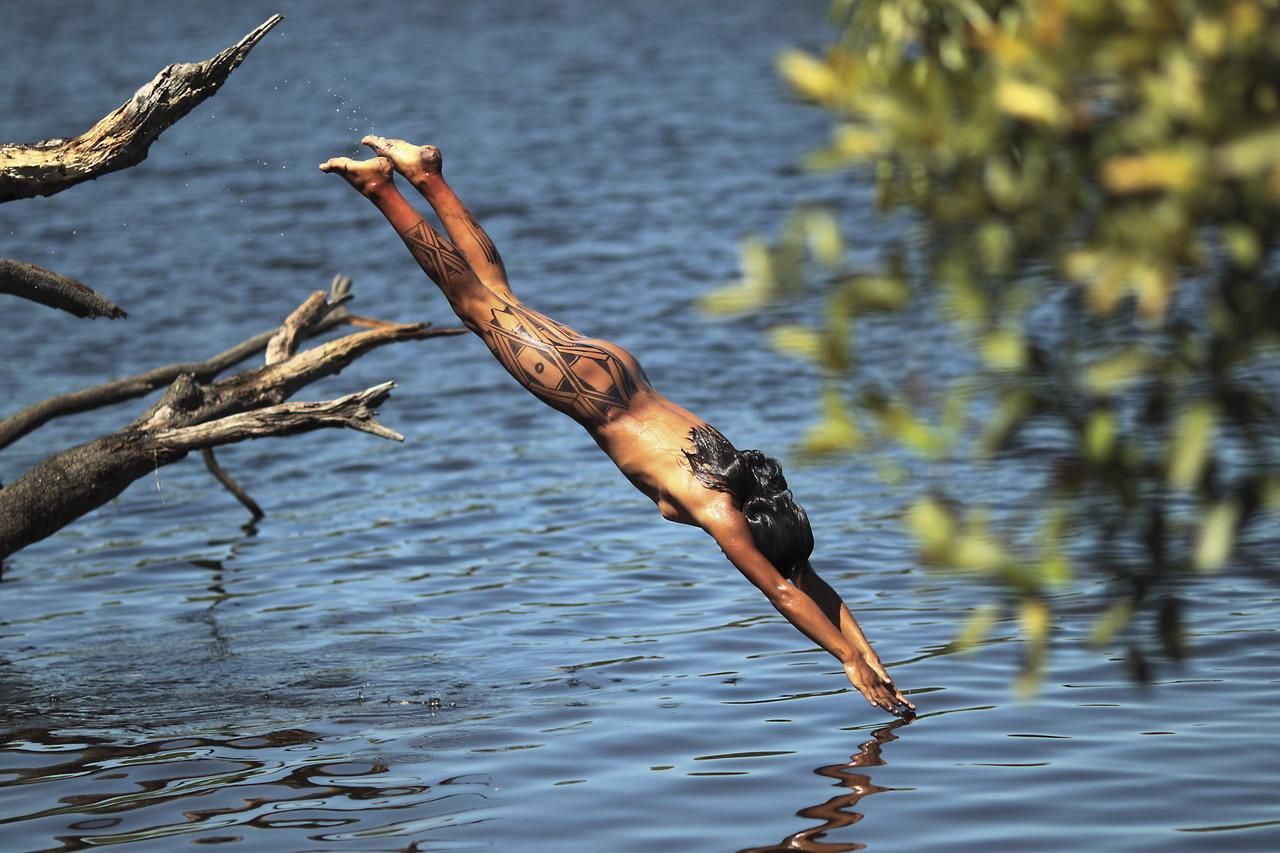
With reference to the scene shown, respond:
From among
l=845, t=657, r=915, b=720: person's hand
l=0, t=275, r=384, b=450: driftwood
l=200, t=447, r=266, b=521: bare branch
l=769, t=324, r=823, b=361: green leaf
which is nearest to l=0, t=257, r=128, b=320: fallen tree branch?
l=0, t=275, r=384, b=450: driftwood

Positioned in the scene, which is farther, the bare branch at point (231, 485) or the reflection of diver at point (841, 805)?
the bare branch at point (231, 485)

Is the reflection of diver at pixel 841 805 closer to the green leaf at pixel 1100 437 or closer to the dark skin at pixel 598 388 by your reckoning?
the dark skin at pixel 598 388

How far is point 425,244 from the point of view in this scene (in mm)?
7723

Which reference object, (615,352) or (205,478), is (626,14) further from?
(615,352)

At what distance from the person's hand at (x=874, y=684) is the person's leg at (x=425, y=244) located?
89.6 inches

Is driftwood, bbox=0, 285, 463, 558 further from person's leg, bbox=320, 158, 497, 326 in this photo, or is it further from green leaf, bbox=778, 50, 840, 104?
green leaf, bbox=778, 50, 840, 104

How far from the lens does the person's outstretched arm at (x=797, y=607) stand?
299 inches

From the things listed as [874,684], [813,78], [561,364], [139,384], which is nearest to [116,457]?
[139,384]

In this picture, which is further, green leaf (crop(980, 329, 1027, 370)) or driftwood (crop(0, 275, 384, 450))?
driftwood (crop(0, 275, 384, 450))

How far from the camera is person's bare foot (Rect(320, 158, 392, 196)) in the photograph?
7.65 meters

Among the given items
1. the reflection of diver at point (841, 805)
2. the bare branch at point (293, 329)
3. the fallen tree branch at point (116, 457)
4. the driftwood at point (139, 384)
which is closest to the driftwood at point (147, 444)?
the fallen tree branch at point (116, 457)

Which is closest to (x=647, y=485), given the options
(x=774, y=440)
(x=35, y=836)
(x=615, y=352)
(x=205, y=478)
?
(x=615, y=352)

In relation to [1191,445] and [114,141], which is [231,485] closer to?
[114,141]

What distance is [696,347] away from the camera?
651 inches
